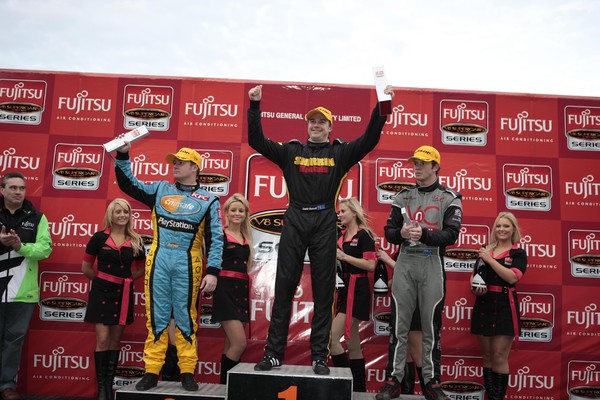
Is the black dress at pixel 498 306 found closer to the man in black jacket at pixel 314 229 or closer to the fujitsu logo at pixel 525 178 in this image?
the fujitsu logo at pixel 525 178

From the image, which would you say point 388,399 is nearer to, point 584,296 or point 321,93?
point 584,296

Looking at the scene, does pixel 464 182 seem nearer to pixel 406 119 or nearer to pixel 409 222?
pixel 406 119

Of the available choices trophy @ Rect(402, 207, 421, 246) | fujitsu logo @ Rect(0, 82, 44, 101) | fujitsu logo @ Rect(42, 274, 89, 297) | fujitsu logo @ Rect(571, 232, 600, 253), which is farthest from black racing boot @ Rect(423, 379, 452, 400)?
fujitsu logo @ Rect(0, 82, 44, 101)

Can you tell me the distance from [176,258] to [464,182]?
9.43 ft

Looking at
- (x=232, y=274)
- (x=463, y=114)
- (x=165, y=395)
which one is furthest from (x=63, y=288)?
(x=463, y=114)

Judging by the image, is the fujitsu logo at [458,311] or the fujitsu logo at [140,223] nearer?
the fujitsu logo at [458,311]

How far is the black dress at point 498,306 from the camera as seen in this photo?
4.04m

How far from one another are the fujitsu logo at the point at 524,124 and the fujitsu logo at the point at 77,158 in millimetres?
3943

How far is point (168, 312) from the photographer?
328 centimetres

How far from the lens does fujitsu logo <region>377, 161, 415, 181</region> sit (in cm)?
482

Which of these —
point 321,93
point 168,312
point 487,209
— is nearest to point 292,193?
point 168,312

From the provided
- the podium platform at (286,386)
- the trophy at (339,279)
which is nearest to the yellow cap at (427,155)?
the trophy at (339,279)

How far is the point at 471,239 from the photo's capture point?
4746mm

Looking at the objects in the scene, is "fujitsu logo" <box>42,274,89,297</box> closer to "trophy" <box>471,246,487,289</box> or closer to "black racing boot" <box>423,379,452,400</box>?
"black racing boot" <box>423,379,452,400</box>
